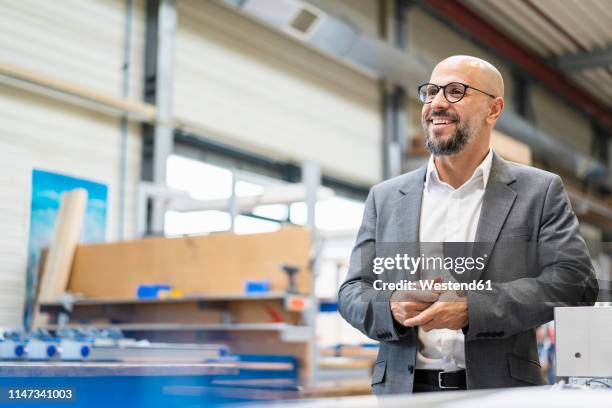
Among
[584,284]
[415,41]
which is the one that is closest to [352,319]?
[584,284]

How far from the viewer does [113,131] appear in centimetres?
537

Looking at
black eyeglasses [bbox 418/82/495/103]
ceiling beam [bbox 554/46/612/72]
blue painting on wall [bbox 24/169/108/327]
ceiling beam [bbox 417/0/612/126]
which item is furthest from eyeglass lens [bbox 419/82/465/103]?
ceiling beam [bbox 554/46/612/72]

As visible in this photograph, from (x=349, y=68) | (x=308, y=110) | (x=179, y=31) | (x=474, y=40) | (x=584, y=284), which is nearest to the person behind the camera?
(x=584, y=284)

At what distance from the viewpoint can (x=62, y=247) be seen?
4809mm

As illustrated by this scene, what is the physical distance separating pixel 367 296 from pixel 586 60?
738 centimetres

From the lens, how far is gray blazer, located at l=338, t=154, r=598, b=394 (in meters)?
1.37

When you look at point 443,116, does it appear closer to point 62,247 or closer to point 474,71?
point 474,71

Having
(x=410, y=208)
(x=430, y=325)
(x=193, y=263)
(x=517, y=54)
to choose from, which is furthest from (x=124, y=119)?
(x=517, y=54)

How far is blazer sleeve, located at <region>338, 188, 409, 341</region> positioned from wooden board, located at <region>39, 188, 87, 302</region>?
3437mm

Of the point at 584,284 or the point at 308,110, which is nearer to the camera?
the point at 584,284

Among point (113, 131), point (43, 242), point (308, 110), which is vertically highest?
point (308, 110)

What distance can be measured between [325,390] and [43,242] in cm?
220

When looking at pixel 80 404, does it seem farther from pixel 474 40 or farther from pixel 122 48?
pixel 474 40

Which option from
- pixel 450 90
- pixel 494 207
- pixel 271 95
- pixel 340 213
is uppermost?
pixel 271 95
